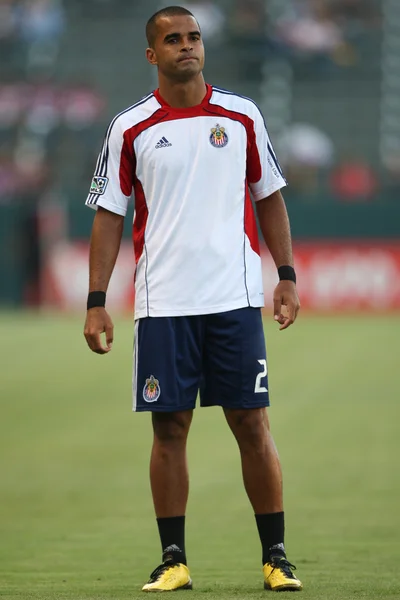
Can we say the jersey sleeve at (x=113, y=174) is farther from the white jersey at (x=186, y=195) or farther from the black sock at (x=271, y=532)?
the black sock at (x=271, y=532)

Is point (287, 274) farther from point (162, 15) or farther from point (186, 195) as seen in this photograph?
point (162, 15)

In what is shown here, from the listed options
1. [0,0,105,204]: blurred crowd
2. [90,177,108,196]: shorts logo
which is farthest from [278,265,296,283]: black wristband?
[0,0,105,204]: blurred crowd

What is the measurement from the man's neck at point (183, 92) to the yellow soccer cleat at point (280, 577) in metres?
1.74

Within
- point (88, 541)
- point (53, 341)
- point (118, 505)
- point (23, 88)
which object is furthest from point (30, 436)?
point (23, 88)

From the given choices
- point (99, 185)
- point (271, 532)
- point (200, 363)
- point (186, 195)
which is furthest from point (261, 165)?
point (271, 532)

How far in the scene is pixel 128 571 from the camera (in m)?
5.31

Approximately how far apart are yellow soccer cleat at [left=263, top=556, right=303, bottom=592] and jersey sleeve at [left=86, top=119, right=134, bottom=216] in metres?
1.44

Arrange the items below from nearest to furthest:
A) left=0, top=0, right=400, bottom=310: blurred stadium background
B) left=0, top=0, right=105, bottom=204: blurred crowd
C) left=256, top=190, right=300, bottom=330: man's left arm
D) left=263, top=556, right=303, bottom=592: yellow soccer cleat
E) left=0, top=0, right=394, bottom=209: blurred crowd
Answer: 1. left=263, top=556, right=303, bottom=592: yellow soccer cleat
2. left=256, top=190, right=300, bottom=330: man's left arm
3. left=0, top=0, right=400, bottom=310: blurred stadium background
4. left=0, top=0, right=394, bottom=209: blurred crowd
5. left=0, top=0, right=105, bottom=204: blurred crowd

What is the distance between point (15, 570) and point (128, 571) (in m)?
0.47

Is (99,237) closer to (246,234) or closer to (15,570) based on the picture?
(246,234)

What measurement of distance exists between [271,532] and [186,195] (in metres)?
1.31

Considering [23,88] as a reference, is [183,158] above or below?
below

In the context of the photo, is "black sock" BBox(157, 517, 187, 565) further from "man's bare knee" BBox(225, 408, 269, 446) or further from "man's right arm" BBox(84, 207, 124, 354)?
"man's right arm" BBox(84, 207, 124, 354)

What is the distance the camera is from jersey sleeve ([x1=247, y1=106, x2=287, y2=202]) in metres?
4.89
